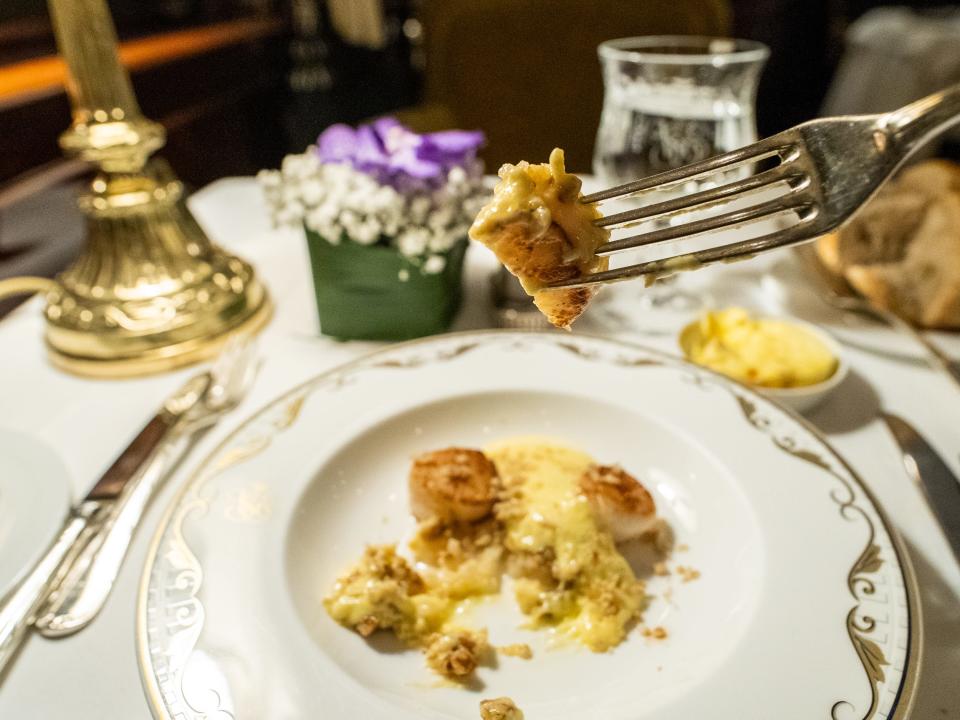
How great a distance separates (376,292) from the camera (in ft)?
3.74

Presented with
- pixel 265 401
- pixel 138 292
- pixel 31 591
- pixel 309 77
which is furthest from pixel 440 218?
pixel 309 77

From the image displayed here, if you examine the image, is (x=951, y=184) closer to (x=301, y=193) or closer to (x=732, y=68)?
(x=732, y=68)

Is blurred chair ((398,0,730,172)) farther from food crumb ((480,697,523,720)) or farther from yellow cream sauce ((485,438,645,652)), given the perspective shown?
food crumb ((480,697,523,720))

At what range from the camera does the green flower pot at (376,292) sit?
1.10 meters

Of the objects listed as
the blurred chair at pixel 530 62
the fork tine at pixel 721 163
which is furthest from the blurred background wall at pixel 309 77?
the fork tine at pixel 721 163

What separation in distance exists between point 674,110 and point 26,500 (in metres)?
1.17

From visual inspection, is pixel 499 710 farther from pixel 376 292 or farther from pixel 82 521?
pixel 376 292

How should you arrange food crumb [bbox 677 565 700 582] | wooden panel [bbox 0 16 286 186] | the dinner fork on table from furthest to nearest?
wooden panel [bbox 0 16 286 186] → food crumb [bbox 677 565 700 582] → the dinner fork on table

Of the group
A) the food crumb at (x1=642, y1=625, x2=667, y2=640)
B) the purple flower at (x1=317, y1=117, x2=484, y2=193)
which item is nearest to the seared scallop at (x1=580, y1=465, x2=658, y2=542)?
the food crumb at (x1=642, y1=625, x2=667, y2=640)

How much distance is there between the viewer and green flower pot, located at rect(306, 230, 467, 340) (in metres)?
1.10

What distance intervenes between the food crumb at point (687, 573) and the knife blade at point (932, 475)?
0.91ft

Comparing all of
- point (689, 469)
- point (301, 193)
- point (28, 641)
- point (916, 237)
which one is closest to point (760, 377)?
point (689, 469)

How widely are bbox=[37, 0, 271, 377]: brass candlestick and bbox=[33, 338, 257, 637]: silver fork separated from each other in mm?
126

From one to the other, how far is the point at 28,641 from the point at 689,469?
0.77 meters
